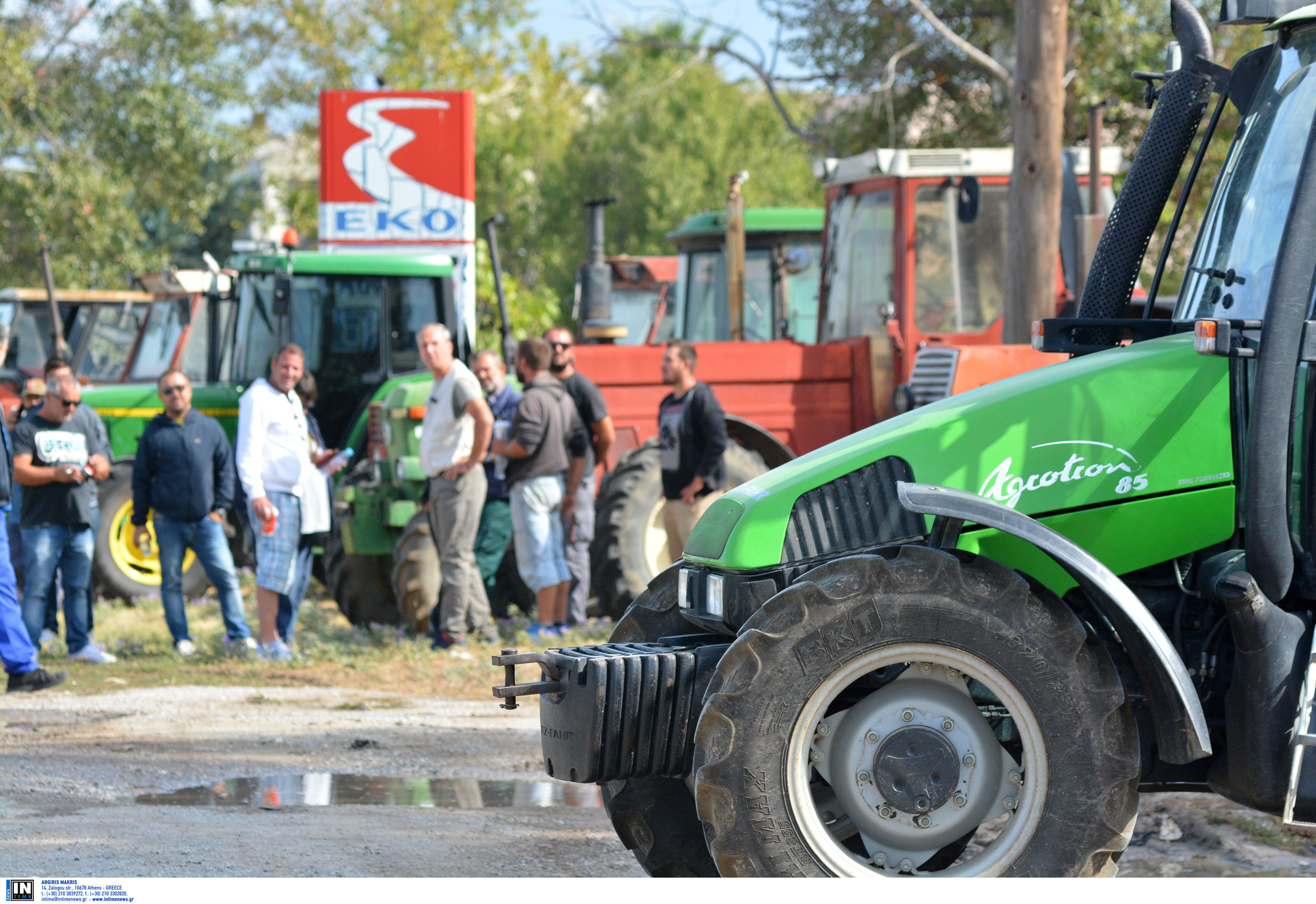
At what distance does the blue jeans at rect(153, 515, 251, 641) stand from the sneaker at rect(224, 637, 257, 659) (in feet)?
0.16

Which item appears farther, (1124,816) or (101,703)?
(101,703)

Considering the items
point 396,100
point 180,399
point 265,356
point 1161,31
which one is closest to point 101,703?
point 180,399

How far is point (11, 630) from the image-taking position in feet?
25.7

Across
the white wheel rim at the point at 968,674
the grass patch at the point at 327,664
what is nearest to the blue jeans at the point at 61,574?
the grass patch at the point at 327,664

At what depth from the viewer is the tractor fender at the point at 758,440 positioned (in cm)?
1074

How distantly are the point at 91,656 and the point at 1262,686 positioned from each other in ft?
24.7

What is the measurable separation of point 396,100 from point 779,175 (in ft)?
70.8

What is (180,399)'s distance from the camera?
962cm

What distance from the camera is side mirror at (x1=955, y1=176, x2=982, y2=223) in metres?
10.2

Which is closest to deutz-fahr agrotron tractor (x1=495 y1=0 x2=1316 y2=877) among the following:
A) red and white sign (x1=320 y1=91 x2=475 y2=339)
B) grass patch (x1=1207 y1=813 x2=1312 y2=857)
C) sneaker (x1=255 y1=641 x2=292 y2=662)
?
grass patch (x1=1207 y1=813 x2=1312 y2=857)

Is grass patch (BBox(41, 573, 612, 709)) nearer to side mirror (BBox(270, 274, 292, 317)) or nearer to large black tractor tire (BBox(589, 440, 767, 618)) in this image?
large black tractor tire (BBox(589, 440, 767, 618))

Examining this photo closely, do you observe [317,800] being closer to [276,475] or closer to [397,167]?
[276,475]

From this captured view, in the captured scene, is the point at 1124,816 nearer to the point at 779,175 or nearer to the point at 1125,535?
the point at 1125,535

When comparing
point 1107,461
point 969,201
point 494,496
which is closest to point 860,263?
point 969,201
